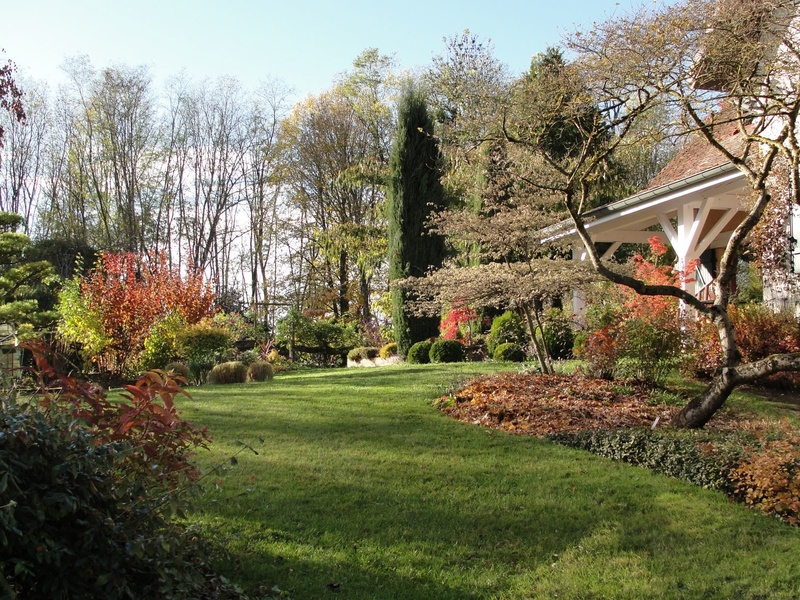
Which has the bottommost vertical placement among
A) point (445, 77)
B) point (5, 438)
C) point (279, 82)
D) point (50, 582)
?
point (50, 582)

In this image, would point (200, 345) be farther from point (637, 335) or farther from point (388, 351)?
point (637, 335)

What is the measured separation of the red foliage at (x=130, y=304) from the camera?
12984 millimetres

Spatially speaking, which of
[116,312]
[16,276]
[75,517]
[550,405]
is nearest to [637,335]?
[550,405]

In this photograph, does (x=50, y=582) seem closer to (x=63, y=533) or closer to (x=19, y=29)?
(x=63, y=533)

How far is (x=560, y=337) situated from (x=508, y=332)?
1.18 metres

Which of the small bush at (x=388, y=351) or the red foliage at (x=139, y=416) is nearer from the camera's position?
the red foliage at (x=139, y=416)

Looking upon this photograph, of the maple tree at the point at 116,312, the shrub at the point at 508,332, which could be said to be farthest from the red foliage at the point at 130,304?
the shrub at the point at 508,332

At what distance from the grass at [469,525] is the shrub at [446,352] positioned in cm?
732

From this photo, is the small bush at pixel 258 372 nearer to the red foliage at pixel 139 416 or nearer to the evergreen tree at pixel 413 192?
the evergreen tree at pixel 413 192

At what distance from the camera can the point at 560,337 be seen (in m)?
13.0

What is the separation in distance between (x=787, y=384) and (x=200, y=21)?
391 inches

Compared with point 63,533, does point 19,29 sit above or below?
above

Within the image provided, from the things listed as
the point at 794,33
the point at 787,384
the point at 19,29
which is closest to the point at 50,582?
the point at 794,33

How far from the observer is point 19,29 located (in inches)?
428
